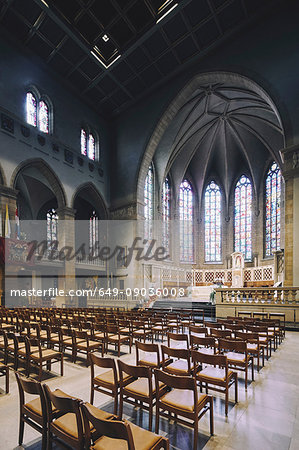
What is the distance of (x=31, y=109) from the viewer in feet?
53.8

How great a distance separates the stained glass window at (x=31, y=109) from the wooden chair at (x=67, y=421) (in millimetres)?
17086

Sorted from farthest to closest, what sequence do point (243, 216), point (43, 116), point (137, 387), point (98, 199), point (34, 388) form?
1. point (243, 216)
2. point (98, 199)
3. point (43, 116)
4. point (137, 387)
5. point (34, 388)

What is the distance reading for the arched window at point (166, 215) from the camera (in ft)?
88.6

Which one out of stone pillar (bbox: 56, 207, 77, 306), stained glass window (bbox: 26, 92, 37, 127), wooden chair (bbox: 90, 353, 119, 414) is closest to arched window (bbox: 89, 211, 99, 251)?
stone pillar (bbox: 56, 207, 77, 306)

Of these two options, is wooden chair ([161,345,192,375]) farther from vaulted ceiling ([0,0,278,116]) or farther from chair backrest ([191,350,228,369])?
vaulted ceiling ([0,0,278,116])

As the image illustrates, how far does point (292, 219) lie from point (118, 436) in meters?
12.9

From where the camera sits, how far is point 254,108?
2159cm

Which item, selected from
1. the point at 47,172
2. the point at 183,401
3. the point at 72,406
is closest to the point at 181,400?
the point at 183,401

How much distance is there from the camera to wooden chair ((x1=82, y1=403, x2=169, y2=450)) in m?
1.76

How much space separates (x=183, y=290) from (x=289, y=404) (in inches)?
805

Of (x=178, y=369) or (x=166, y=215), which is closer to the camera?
(x=178, y=369)

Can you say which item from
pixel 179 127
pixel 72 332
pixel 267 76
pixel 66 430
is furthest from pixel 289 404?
pixel 179 127

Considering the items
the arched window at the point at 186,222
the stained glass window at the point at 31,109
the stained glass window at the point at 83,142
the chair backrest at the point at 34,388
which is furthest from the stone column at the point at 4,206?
the arched window at the point at 186,222

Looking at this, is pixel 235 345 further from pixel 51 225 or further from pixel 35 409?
pixel 51 225
